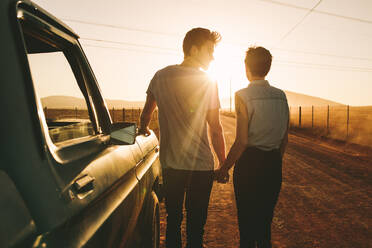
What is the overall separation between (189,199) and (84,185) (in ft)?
4.45

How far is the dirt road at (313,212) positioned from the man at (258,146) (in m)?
1.01

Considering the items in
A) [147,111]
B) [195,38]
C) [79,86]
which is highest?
[195,38]

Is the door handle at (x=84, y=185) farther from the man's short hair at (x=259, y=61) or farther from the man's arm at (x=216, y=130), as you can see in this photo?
the man's short hair at (x=259, y=61)

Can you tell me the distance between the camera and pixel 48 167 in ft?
3.32

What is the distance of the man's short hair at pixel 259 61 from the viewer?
8.37 feet

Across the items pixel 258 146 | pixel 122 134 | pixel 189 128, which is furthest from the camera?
pixel 258 146

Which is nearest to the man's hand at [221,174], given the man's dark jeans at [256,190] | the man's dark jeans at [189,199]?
the man's dark jeans at [256,190]

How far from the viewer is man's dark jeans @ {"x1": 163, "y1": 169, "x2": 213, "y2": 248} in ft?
7.81

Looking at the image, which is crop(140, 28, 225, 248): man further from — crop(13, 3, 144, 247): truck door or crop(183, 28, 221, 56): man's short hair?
crop(13, 3, 144, 247): truck door

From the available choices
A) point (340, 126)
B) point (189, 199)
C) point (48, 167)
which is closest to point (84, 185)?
point (48, 167)

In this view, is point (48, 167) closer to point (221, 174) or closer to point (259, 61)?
point (221, 174)

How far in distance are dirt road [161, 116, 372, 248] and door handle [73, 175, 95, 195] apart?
255 centimetres

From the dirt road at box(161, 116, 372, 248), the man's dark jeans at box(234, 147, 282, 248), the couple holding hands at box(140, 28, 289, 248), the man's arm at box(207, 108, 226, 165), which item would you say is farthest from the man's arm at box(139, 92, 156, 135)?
the dirt road at box(161, 116, 372, 248)

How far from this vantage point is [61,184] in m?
1.04
